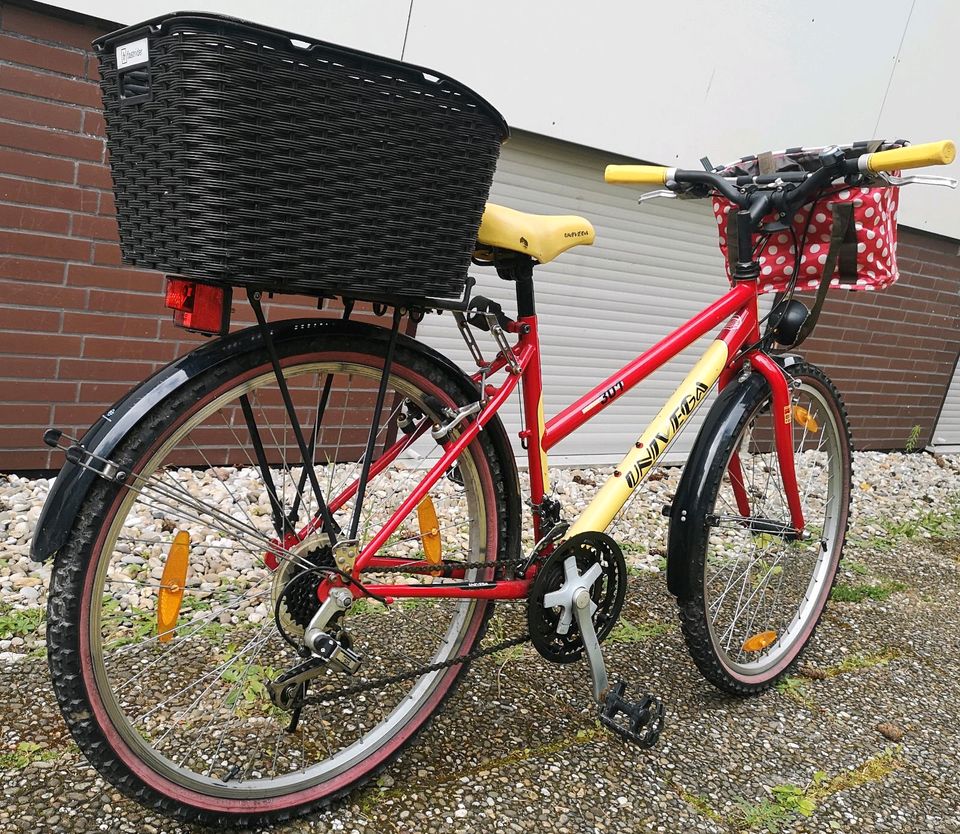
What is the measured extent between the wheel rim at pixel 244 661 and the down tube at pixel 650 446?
12.2 inches

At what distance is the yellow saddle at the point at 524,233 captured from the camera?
1.76 meters

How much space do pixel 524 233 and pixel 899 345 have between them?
5.27 meters

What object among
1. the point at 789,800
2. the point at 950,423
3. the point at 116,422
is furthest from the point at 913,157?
the point at 950,423

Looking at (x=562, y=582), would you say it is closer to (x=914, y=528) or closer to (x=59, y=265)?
(x=59, y=265)

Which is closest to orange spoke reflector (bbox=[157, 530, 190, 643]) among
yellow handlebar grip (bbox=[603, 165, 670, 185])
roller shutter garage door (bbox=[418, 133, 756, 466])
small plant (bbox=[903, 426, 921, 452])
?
yellow handlebar grip (bbox=[603, 165, 670, 185])

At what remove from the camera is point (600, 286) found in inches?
177

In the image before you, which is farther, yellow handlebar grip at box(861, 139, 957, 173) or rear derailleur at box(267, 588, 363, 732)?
yellow handlebar grip at box(861, 139, 957, 173)

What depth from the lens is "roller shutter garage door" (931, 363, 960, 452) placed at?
21.8 ft

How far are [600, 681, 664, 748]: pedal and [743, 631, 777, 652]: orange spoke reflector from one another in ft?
1.78

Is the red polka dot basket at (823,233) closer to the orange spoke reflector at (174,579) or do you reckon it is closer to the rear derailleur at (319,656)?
the rear derailleur at (319,656)

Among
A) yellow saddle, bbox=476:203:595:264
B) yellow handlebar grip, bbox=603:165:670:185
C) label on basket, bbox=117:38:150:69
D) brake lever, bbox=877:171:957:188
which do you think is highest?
brake lever, bbox=877:171:957:188

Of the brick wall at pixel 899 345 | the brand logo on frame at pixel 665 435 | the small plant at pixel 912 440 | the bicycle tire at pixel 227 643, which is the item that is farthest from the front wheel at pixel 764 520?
the small plant at pixel 912 440

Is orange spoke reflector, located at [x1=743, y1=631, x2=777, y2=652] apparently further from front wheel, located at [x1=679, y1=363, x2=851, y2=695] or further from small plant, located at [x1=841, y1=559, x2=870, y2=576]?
small plant, located at [x1=841, y1=559, x2=870, y2=576]

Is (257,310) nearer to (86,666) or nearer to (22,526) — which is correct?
(86,666)
